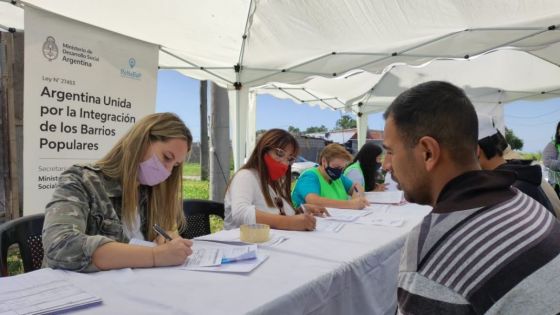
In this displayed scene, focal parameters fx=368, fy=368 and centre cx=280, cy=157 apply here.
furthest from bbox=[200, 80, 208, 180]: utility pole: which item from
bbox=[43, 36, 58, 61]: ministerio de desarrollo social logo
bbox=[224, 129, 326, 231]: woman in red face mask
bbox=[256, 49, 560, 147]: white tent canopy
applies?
bbox=[224, 129, 326, 231]: woman in red face mask

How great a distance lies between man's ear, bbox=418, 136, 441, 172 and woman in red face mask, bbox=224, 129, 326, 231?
1315 millimetres

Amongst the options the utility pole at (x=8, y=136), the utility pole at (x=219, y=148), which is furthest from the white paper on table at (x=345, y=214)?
the utility pole at (x=8, y=136)

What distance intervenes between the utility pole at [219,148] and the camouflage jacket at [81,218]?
3070 mm

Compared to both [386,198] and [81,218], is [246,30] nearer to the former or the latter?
[386,198]

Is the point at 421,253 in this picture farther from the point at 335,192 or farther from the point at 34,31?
the point at 34,31

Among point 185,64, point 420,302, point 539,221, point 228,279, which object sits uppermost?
point 185,64

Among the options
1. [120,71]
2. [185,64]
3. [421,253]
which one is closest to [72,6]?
[120,71]

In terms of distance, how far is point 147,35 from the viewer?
3275 mm

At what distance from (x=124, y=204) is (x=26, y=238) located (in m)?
0.47

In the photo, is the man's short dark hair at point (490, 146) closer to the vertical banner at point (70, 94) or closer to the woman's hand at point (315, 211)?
the woman's hand at point (315, 211)

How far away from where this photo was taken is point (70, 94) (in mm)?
2770

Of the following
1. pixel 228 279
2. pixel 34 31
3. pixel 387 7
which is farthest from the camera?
pixel 387 7

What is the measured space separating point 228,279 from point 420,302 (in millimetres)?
617

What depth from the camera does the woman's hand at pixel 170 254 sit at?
117 cm
